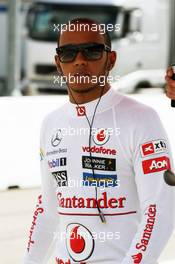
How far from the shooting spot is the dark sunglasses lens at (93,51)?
2.42m

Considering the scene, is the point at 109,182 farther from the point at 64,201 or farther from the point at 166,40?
the point at 166,40

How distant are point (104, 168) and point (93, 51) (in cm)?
37

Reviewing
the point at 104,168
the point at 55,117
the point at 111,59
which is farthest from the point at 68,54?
the point at 104,168

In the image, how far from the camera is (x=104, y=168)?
95.9 inches

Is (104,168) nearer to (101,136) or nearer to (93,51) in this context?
(101,136)

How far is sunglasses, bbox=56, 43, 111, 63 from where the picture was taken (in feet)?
7.94

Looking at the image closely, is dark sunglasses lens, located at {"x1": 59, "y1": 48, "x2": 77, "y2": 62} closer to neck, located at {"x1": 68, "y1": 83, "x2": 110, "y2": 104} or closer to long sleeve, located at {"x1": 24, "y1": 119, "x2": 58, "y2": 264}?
neck, located at {"x1": 68, "y1": 83, "x2": 110, "y2": 104}

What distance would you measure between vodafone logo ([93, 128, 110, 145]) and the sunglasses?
0.23 m

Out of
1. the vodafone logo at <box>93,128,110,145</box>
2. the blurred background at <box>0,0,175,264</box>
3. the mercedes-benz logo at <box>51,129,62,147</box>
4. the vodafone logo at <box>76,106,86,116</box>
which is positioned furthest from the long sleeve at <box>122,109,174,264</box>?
the blurred background at <box>0,0,175,264</box>

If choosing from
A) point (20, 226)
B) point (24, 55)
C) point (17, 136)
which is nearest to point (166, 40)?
point (24, 55)

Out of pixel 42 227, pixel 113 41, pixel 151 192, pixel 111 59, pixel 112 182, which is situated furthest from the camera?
pixel 113 41

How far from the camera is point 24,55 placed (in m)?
22.3

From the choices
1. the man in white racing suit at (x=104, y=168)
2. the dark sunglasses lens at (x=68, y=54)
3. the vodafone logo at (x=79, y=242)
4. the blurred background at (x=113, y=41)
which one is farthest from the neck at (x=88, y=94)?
the blurred background at (x=113, y=41)

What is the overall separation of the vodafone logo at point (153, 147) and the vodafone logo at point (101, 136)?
0.46 ft
